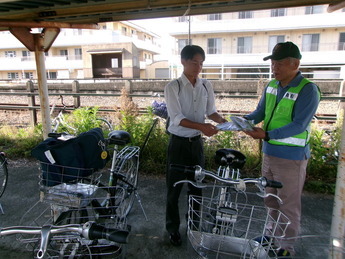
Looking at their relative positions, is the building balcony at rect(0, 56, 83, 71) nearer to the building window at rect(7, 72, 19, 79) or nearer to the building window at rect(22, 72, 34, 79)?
the building window at rect(22, 72, 34, 79)

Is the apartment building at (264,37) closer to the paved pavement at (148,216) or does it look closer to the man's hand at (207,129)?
the paved pavement at (148,216)

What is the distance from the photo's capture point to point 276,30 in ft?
72.1

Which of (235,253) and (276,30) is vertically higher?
(276,30)

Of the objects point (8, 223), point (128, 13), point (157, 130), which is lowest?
point (8, 223)

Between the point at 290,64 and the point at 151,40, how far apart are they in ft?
→ 153

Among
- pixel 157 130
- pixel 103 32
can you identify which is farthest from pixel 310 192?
pixel 103 32

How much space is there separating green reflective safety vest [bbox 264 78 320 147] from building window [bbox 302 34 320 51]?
23354 millimetres

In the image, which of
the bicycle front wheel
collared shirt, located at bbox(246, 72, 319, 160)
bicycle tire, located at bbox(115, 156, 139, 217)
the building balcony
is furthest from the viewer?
the building balcony

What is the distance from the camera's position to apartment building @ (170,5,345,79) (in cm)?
2098

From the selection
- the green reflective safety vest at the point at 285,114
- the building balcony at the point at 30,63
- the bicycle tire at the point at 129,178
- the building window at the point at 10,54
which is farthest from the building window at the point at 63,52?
the green reflective safety vest at the point at 285,114

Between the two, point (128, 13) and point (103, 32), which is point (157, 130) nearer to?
point (128, 13)

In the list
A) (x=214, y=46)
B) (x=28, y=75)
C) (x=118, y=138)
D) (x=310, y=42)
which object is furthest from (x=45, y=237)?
(x=28, y=75)

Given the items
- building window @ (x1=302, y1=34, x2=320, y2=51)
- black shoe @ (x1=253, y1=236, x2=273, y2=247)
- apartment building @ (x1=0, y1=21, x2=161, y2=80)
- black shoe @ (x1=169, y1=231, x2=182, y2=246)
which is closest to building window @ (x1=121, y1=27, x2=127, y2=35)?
apartment building @ (x1=0, y1=21, x2=161, y2=80)

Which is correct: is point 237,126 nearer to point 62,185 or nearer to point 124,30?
point 62,185
